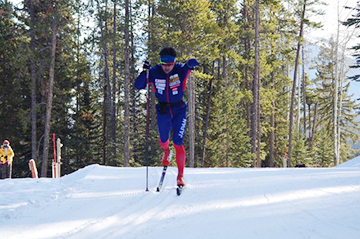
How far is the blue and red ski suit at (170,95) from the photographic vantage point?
5.05m

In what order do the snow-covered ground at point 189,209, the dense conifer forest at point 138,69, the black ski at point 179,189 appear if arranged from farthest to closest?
the dense conifer forest at point 138,69 < the black ski at point 179,189 < the snow-covered ground at point 189,209

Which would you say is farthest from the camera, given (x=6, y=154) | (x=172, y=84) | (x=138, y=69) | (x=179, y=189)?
(x=138, y=69)

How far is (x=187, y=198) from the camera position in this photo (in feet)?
14.2

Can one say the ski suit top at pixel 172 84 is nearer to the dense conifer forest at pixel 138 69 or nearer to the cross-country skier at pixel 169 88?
the cross-country skier at pixel 169 88

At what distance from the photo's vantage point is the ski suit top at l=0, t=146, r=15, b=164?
1430cm

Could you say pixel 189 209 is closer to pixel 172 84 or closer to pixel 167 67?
pixel 172 84

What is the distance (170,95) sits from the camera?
5.07 meters

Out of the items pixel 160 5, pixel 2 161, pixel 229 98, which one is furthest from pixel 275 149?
pixel 2 161

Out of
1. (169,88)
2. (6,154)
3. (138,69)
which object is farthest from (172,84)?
(138,69)

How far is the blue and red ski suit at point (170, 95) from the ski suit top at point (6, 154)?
1150 cm

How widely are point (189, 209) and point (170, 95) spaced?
1932 mm

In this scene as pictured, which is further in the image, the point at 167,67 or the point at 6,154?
the point at 6,154

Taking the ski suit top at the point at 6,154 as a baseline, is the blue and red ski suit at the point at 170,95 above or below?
above

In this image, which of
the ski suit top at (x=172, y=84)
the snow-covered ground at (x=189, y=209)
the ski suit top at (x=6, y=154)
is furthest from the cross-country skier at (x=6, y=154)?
the ski suit top at (x=172, y=84)
